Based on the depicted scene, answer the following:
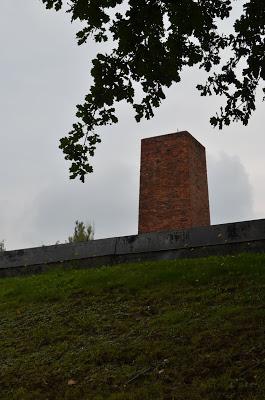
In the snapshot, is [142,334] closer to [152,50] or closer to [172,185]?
[152,50]

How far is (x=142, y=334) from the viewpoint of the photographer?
7.29 meters

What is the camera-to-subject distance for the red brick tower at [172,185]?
16531 mm

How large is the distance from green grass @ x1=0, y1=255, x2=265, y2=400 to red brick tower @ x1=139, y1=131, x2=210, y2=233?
5595mm

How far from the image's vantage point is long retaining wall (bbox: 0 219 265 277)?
11242 millimetres

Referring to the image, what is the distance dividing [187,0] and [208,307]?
441cm

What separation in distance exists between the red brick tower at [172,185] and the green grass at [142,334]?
5.59 metres

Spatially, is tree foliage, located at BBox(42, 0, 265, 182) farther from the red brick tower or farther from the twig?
the red brick tower

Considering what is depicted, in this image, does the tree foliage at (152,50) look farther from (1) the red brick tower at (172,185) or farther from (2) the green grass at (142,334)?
(1) the red brick tower at (172,185)

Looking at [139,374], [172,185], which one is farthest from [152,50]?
[172,185]

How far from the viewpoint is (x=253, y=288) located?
27.3 feet

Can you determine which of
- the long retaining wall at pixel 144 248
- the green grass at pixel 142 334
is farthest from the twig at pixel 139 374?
the long retaining wall at pixel 144 248

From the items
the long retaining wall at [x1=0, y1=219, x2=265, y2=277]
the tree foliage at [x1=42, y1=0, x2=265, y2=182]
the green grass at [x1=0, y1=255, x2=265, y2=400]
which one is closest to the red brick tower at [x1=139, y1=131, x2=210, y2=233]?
the long retaining wall at [x1=0, y1=219, x2=265, y2=277]

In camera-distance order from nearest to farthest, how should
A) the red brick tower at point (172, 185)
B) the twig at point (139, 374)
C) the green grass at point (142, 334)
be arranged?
the green grass at point (142, 334)
the twig at point (139, 374)
the red brick tower at point (172, 185)

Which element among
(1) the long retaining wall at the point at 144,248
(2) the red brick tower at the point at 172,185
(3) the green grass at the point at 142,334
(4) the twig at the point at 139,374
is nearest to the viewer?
(3) the green grass at the point at 142,334
